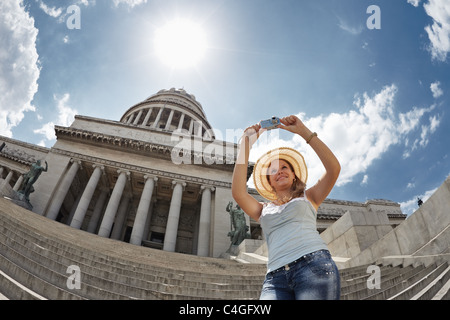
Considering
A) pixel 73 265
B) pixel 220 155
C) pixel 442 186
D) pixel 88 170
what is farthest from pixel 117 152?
pixel 442 186

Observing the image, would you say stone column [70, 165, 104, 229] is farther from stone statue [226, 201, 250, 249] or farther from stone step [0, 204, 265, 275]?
stone statue [226, 201, 250, 249]

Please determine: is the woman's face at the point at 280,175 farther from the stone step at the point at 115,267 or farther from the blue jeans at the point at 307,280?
the stone step at the point at 115,267

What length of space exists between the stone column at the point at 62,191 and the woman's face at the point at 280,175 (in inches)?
862

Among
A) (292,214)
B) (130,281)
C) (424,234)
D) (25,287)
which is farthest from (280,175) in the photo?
(424,234)

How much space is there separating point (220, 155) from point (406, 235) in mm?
22525

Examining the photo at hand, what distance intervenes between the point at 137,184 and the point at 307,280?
26.0 m

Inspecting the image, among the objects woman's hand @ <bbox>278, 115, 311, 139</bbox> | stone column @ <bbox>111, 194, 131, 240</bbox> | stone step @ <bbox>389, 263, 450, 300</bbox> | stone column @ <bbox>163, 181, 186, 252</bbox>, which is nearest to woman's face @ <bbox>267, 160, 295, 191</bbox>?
woman's hand @ <bbox>278, 115, 311, 139</bbox>

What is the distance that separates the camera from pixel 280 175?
2.39m

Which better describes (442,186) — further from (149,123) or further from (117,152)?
(149,123)

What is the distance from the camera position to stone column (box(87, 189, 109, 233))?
907 inches

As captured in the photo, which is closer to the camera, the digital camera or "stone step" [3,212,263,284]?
the digital camera

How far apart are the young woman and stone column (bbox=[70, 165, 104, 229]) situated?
2076 centimetres

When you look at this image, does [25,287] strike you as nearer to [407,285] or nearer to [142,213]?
[407,285]

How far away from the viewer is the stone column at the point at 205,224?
1991cm
